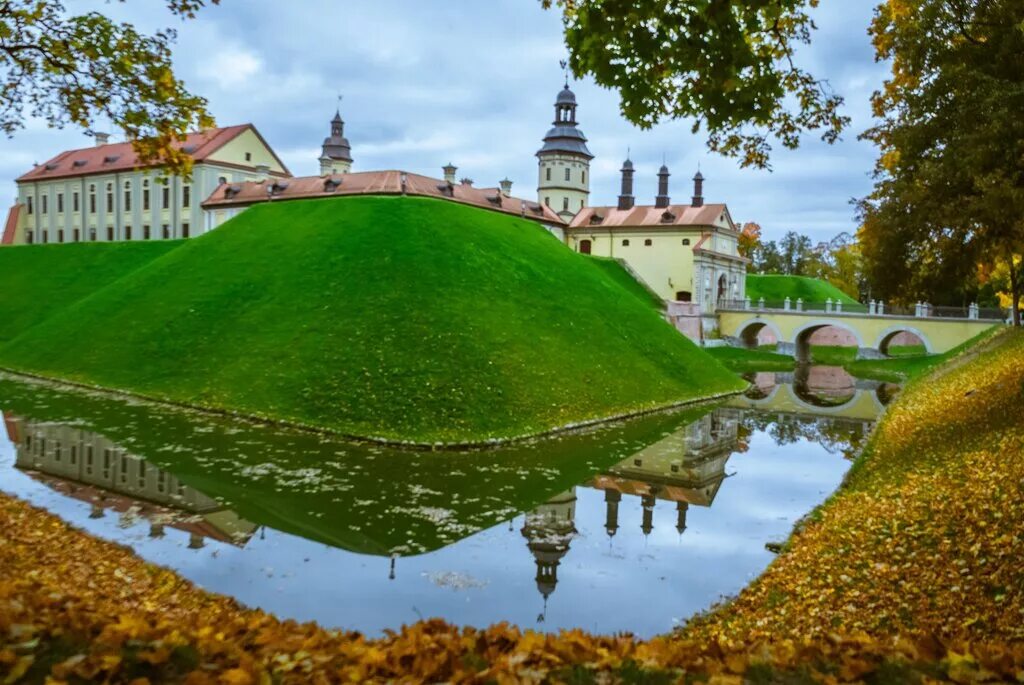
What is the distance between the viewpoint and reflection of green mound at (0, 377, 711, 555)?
15.2m

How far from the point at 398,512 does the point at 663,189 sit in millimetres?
63582

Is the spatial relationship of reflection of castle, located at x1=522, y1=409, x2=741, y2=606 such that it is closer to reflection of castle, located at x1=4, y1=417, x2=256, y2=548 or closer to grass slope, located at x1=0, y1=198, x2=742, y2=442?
grass slope, located at x1=0, y1=198, x2=742, y2=442

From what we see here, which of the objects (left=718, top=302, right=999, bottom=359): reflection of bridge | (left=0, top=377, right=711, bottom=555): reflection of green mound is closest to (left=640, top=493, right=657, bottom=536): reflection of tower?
(left=0, top=377, right=711, bottom=555): reflection of green mound

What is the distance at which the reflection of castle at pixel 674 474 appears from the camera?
17547 mm

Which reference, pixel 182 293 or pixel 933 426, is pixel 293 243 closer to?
pixel 182 293

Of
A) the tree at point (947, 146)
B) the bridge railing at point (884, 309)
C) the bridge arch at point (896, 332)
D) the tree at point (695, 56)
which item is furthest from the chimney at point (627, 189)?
the tree at point (695, 56)

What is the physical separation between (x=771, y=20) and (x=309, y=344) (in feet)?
78.5

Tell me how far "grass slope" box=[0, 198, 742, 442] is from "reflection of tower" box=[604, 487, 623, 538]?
20.6 feet

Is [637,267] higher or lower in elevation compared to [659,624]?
higher

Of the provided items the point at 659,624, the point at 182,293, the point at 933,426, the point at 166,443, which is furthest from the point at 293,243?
the point at 659,624

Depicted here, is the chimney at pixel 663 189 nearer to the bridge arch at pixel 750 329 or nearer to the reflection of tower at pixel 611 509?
the bridge arch at pixel 750 329

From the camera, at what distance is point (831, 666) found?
16.6 feet

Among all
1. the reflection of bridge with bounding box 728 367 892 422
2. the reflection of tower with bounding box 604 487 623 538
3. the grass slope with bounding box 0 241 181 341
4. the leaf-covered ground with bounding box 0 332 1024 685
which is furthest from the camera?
the grass slope with bounding box 0 241 181 341

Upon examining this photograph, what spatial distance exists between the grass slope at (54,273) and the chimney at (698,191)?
44.2 m
